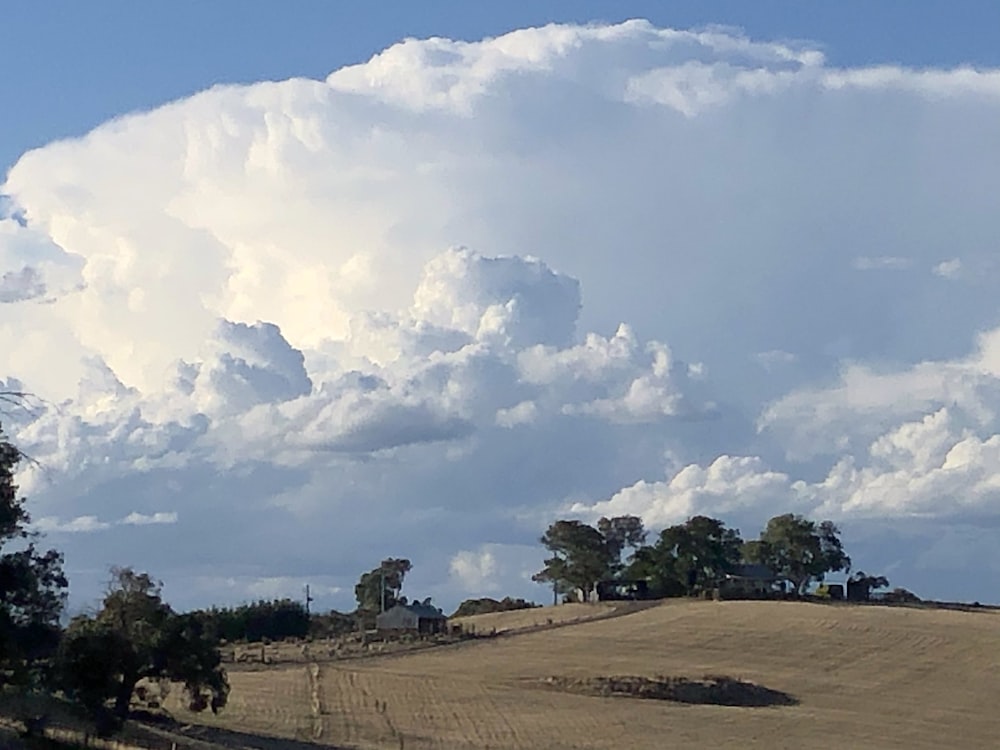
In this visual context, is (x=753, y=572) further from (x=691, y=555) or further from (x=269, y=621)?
(x=269, y=621)

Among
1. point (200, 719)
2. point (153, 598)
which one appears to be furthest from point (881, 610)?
point (153, 598)

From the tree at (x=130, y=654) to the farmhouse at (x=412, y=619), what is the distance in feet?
258

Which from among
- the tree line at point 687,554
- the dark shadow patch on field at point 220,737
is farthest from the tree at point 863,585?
the dark shadow patch on field at point 220,737

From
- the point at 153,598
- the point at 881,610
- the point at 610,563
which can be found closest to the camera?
the point at 153,598

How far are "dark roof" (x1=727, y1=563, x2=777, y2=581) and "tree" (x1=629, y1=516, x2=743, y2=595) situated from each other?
86cm

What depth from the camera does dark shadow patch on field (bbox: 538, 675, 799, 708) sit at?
89125 mm

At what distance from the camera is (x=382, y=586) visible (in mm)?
182375

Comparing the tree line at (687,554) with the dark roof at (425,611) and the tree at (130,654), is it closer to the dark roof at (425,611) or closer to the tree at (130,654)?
the dark roof at (425,611)

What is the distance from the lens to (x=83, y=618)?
49.0 metres

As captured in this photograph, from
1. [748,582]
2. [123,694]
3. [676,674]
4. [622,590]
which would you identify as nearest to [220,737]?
[123,694]

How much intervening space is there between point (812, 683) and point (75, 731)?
58.3m

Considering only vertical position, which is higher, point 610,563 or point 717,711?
point 610,563

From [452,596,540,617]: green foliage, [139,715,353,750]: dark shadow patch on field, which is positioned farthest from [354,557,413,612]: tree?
[139,715,353,750]: dark shadow patch on field

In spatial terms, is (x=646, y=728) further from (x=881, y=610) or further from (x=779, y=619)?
(x=881, y=610)
